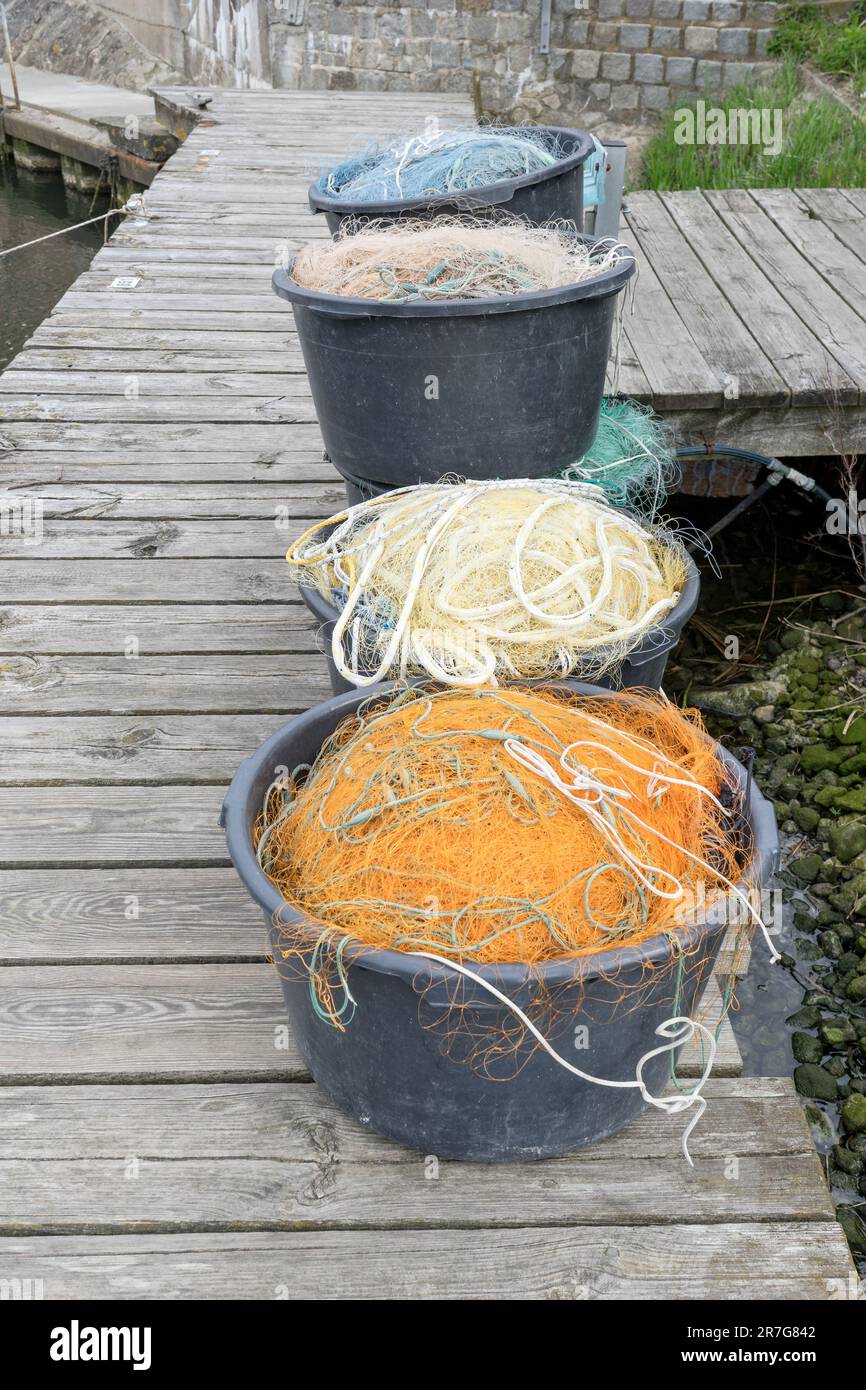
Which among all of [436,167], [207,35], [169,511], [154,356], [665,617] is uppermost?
[436,167]

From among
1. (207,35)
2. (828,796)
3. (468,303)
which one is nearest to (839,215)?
(828,796)

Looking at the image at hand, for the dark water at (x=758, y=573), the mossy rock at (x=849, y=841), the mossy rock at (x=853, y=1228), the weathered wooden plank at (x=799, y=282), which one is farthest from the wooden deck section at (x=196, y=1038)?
the mossy rock at (x=849, y=841)

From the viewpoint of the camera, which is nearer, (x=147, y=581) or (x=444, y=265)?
(x=444, y=265)

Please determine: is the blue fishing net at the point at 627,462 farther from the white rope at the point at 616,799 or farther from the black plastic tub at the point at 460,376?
the white rope at the point at 616,799

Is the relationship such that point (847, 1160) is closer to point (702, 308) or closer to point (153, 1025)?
point (153, 1025)

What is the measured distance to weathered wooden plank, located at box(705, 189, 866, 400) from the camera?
402 cm

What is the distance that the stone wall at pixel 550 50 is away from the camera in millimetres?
9328

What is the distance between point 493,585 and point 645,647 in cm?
33

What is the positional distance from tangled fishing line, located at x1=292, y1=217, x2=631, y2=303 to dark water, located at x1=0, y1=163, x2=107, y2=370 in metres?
5.84

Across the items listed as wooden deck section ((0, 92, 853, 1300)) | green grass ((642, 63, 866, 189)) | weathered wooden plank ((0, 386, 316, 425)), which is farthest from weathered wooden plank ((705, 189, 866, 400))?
weathered wooden plank ((0, 386, 316, 425))

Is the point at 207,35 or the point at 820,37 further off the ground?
the point at 820,37

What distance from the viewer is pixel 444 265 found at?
104 inches

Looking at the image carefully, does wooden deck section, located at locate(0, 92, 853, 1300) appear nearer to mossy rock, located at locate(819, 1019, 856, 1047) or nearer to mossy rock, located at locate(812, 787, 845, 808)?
mossy rock, located at locate(819, 1019, 856, 1047)
